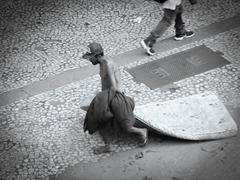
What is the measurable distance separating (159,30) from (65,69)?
6.55ft

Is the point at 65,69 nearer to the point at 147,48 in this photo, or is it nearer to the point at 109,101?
the point at 147,48

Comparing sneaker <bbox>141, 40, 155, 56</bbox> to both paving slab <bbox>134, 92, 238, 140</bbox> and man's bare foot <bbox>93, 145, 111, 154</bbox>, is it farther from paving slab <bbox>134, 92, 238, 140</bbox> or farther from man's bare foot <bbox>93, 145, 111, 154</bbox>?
man's bare foot <bbox>93, 145, 111, 154</bbox>

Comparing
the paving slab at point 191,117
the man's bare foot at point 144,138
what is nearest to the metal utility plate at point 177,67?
the paving slab at point 191,117

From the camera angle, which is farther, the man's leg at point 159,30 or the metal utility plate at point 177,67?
the man's leg at point 159,30

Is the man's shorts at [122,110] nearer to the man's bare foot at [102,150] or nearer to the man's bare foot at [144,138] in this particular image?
the man's bare foot at [144,138]

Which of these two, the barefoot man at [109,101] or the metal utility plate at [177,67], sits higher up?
the barefoot man at [109,101]

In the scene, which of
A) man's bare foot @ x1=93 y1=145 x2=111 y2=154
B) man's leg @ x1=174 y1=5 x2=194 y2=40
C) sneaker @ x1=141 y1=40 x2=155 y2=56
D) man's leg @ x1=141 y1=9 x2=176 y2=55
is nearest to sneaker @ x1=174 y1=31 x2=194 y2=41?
man's leg @ x1=174 y1=5 x2=194 y2=40

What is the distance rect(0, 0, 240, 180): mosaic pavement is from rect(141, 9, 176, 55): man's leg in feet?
0.83

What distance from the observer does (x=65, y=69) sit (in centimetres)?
817

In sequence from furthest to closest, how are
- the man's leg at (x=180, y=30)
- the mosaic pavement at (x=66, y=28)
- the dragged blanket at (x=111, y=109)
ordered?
the man's leg at (x=180, y=30), the mosaic pavement at (x=66, y=28), the dragged blanket at (x=111, y=109)

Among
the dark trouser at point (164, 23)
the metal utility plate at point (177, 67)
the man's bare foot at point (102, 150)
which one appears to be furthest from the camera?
the dark trouser at point (164, 23)

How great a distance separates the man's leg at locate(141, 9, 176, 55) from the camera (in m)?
8.13

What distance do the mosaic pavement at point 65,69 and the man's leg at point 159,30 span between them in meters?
0.25

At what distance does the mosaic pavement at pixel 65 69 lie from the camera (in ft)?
21.2
